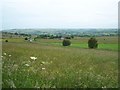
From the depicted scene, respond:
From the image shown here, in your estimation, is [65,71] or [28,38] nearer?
[65,71]

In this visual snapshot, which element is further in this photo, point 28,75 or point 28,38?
point 28,38

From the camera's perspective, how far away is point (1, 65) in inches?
273

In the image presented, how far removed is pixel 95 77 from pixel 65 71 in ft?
2.71

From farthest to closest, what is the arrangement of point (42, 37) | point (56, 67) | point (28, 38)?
point (42, 37) → point (28, 38) → point (56, 67)

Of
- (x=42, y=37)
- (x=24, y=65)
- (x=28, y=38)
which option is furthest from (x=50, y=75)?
(x=42, y=37)

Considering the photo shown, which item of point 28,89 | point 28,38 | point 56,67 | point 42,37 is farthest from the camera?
point 42,37

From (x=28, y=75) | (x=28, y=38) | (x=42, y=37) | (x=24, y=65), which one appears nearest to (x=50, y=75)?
A: (x=28, y=75)

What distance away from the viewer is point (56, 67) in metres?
7.84

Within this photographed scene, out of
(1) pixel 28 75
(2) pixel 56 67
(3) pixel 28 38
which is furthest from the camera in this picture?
(3) pixel 28 38

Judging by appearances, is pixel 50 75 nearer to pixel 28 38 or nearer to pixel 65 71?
pixel 65 71

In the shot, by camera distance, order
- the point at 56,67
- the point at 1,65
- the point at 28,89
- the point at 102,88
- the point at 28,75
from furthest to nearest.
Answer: the point at 56,67 < the point at 1,65 < the point at 28,75 < the point at 102,88 < the point at 28,89

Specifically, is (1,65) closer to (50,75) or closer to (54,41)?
(50,75)

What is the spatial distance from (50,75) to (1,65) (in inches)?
49.8

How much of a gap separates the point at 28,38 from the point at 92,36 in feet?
40.0
